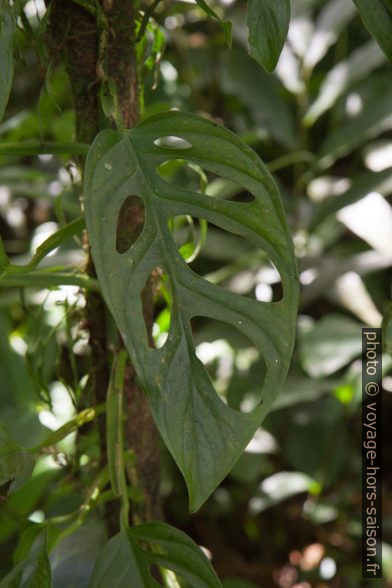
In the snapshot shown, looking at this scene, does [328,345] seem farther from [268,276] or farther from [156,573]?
[156,573]

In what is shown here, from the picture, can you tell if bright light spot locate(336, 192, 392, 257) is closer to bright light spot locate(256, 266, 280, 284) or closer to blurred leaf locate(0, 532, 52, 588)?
bright light spot locate(256, 266, 280, 284)

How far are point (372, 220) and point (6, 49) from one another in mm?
815

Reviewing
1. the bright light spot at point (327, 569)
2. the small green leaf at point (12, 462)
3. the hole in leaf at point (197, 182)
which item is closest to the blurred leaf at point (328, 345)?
the hole in leaf at point (197, 182)

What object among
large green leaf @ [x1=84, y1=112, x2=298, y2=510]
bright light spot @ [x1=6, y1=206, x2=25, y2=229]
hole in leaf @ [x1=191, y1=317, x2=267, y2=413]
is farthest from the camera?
bright light spot @ [x1=6, y1=206, x2=25, y2=229]

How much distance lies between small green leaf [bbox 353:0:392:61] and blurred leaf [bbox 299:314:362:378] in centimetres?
57

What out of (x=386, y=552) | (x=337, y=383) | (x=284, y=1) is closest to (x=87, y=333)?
(x=284, y=1)

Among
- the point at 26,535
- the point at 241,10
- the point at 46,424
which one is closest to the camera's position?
the point at 26,535

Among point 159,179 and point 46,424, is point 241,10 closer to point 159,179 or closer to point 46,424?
point 46,424

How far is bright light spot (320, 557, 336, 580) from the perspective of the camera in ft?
4.05

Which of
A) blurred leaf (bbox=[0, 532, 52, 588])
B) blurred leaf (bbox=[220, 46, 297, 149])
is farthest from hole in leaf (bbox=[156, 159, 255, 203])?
blurred leaf (bbox=[0, 532, 52, 588])

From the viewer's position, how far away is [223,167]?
1.78 ft

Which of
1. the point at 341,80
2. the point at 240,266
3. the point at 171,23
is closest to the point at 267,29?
the point at 240,266

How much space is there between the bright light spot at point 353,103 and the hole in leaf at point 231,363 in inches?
18.5

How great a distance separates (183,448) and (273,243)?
138 mm
